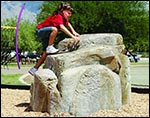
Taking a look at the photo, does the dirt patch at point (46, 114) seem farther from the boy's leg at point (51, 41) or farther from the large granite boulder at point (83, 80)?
the boy's leg at point (51, 41)

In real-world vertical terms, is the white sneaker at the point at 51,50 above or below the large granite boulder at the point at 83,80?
above

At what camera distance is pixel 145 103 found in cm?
911

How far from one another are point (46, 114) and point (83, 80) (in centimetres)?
87

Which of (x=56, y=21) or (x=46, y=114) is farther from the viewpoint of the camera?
(x=56, y=21)

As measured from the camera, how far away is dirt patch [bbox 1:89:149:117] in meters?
7.45

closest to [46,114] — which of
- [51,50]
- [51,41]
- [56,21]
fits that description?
[51,50]

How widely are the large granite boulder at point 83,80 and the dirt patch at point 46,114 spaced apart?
0.46 feet

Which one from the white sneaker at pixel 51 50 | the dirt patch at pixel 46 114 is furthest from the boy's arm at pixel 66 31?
the dirt patch at pixel 46 114

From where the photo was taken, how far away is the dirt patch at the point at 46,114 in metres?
7.45

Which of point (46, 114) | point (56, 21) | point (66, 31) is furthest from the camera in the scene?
point (56, 21)

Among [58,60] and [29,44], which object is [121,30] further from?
[58,60]

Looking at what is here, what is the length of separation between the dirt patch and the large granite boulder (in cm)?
14

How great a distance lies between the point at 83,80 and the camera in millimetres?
7352

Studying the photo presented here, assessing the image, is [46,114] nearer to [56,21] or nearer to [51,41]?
[51,41]
